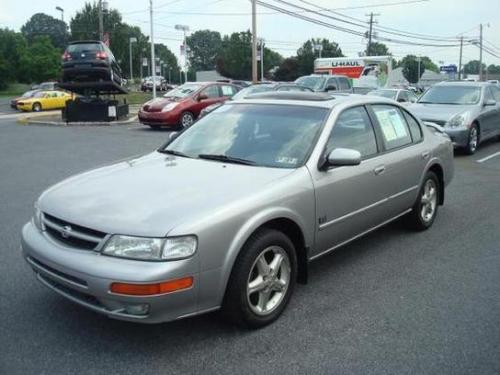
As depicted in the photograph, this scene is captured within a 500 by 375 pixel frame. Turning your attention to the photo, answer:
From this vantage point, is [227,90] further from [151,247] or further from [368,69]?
[368,69]

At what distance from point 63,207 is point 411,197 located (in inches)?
135

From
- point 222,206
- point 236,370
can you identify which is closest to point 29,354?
point 236,370

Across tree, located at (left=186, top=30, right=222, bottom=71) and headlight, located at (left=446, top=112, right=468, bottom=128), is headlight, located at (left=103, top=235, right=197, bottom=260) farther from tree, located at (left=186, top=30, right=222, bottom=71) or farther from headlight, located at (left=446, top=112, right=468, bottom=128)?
tree, located at (left=186, top=30, right=222, bottom=71)

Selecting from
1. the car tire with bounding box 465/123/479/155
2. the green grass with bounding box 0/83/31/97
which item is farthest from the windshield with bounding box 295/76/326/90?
the green grass with bounding box 0/83/31/97

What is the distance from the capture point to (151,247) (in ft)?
9.75

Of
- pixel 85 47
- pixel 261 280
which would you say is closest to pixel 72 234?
pixel 261 280

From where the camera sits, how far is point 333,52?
97125 millimetres

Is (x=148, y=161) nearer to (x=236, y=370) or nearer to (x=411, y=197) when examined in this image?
(x=236, y=370)

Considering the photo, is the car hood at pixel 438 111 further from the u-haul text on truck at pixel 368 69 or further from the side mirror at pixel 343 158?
the u-haul text on truck at pixel 368 69

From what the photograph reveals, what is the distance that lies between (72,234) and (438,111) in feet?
32.6

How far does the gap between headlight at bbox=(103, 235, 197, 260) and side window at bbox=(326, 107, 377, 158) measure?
164 centimetres

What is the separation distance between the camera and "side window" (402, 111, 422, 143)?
5477mm

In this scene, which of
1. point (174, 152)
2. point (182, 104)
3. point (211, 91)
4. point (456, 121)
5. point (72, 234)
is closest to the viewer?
point (72, 234)

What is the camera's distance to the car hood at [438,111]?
11195 millimetres
